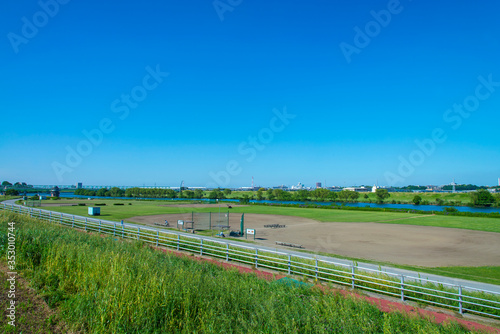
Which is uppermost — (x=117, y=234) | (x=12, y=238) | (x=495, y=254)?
(x=12, y=238)

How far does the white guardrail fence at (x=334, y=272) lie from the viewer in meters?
9.76

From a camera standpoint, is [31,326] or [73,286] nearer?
[31,326]

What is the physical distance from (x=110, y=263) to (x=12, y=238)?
238 inches

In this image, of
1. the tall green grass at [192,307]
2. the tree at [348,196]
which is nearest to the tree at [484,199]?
the tree at [348,196]

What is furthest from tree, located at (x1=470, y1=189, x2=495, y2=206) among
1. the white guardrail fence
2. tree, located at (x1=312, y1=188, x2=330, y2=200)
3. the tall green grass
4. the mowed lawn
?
the tall green grass

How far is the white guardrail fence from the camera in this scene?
9.76 meters

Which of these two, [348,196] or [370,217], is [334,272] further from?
[348,196]

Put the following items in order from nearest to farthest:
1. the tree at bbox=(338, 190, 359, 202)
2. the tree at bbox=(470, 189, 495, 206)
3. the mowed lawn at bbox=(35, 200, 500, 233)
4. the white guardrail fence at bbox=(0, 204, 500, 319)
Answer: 1. the white guardrail fence at bbox=(0, 204, 500, 319)
2. the mowed lawn at bbox=(35, 200, 500, 233)
3. the tree at bbox=(470, 189, 495, 206)
4. the tree at bbox=(338, 190, 359, 202)

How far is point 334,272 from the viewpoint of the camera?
13.4 metres

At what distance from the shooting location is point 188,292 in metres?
6.84

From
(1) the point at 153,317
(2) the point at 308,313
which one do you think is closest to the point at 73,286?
(1) the point at 153,317

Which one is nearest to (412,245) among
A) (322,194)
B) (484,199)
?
(484,199)

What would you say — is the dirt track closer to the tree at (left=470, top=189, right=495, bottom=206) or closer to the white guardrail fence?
the white guardrail fence

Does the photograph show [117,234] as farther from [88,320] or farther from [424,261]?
[424,261]
